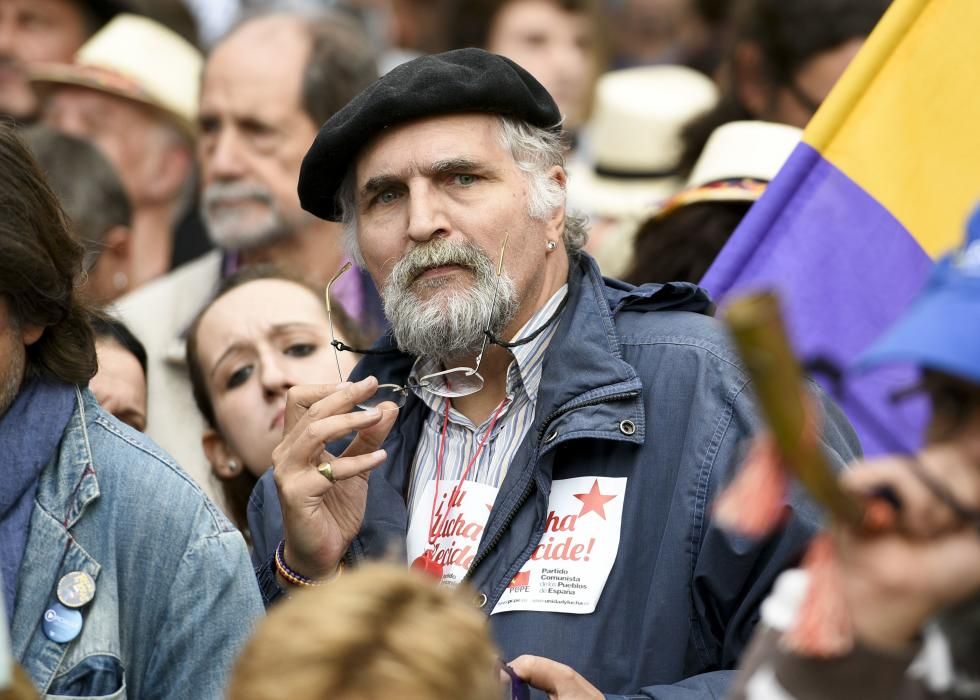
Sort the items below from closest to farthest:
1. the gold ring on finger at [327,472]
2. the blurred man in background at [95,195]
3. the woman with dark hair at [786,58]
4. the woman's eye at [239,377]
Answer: the gold ring on finger at [327,472] < the woman's eye at [239,377] < the woman with dark hair at [786,58] < the blurred man in background at [95,195]

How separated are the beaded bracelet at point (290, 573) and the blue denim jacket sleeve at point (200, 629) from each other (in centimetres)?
30

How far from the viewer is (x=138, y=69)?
263 inches

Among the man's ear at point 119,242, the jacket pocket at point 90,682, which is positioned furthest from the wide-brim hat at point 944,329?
the man's ear at point 119,242

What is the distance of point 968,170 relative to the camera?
367cm

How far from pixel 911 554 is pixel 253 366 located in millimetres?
2796

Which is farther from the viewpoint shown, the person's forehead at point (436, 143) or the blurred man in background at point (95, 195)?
the blurred man in background at point (95, 195)

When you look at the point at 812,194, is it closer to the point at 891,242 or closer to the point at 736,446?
the point at 891,242

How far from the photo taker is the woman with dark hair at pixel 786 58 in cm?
502

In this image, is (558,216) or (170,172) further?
(170,172)

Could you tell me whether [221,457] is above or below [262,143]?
above

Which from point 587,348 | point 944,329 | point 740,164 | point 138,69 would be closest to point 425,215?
point 587,348

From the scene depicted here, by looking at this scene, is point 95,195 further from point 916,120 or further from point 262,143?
point 916,120

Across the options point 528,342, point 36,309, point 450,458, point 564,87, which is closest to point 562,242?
point 528,342

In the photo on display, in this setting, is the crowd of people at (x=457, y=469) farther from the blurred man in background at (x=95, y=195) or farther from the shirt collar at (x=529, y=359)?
the blurred man in background at (x=95, y=195)
